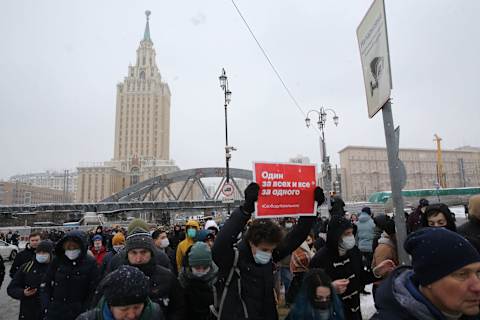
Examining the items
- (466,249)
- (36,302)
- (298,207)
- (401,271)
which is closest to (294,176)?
(298,207)

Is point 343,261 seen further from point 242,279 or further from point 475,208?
point 475,208

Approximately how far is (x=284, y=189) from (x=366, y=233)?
5.33m

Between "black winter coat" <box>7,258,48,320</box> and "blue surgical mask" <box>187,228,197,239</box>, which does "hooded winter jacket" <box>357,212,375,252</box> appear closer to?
"blue surgical mask" <box>187,228,197,239</box>

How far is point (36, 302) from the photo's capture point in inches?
178

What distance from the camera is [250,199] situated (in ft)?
8.86

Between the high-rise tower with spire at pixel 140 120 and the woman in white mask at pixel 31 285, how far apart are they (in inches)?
4610

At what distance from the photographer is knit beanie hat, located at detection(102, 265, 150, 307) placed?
2.05m

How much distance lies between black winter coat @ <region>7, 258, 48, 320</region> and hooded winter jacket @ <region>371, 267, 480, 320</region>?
4.74 meters

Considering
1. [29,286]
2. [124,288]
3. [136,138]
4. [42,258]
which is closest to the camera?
[124,288]

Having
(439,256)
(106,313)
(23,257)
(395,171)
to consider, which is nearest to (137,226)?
(106,313)

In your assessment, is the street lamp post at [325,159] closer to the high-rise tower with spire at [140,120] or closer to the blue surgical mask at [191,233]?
the blue surgical mask at [191,233]

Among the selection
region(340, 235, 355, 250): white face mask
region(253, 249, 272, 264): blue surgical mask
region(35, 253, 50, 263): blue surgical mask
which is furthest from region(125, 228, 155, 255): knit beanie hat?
region(35, 253, 50, 263): blue surgical mask

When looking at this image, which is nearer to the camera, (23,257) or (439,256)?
(439,256)

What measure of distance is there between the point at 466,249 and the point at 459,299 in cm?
24
